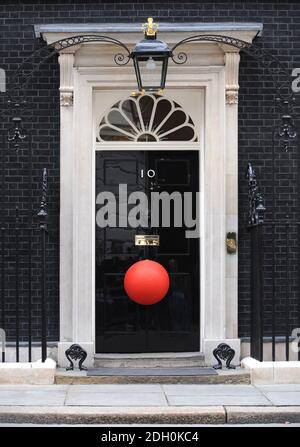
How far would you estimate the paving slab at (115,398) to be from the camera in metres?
7.64

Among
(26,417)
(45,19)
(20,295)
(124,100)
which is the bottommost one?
(26,417)

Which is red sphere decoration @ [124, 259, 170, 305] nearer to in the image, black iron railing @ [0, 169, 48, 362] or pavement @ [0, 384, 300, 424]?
pavement @ [0, 384, 300, 424]

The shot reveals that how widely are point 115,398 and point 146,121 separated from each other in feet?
11.6

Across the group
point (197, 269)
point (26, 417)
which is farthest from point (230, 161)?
point (26, 417)

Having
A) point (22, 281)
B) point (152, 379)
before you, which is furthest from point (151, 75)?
point (152, 379)

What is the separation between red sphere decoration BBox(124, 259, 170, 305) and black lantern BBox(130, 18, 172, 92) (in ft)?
6.34

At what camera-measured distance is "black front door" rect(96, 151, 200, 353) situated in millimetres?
9805

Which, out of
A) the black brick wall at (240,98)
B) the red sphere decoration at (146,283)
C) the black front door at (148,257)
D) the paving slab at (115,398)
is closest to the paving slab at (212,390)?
the paving slab at (115,398)

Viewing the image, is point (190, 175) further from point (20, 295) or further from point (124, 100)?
point (20, 295)

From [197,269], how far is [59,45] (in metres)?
3.08

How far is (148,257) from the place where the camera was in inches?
387

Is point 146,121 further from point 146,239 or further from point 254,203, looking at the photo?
point 254,203

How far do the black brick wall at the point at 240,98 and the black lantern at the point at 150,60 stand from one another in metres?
1.22

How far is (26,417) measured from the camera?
7.28 meters
